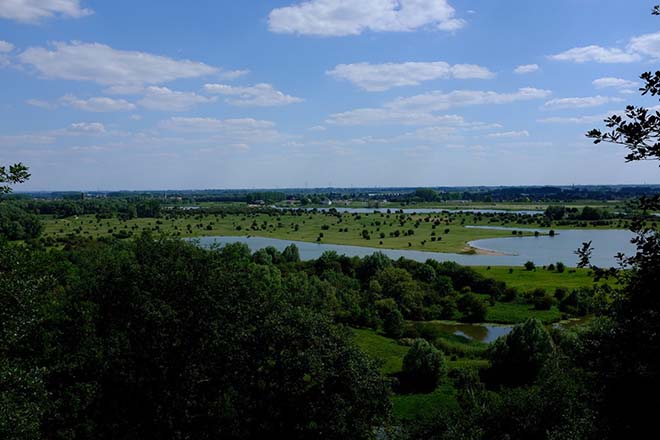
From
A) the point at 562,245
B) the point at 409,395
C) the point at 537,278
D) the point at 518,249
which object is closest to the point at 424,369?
the point at 409,395

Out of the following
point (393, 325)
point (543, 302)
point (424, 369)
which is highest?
point (543, 302)

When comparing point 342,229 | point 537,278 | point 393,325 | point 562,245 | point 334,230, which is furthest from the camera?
point 334,230

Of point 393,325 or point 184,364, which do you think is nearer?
Answer: point 184,364

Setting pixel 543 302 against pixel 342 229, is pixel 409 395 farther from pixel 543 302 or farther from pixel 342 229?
pixel 342 229

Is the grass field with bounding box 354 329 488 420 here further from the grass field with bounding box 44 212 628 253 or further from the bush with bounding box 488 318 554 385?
the grass field with bounding box 44 212 628 253

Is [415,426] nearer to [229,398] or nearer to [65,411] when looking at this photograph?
[229,398]

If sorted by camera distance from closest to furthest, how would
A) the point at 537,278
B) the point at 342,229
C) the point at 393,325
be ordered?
1. the point at 393,325
2. the point at 537,278
3. the point at 342,229

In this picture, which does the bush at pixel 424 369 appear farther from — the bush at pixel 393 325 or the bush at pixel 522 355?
the bush at pixel 393 325

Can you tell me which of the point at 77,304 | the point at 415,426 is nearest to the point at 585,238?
the point at 415,426
